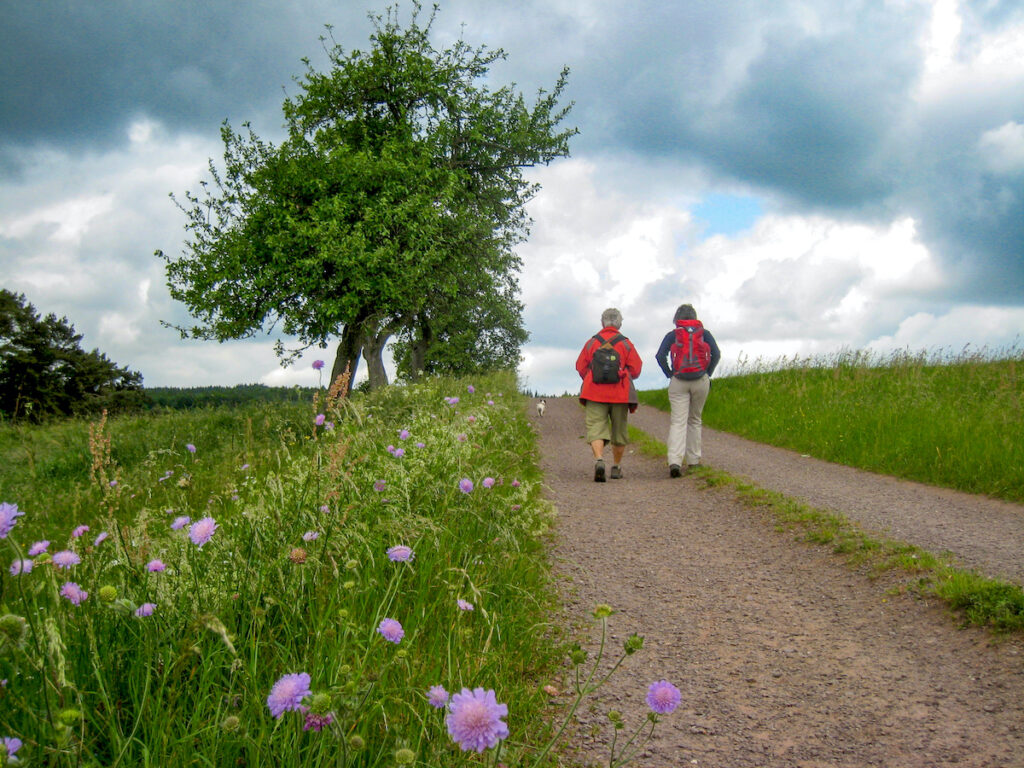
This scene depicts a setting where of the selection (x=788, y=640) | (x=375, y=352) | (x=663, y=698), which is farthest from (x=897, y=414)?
(x=375, y=352)

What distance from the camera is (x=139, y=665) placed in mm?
2236

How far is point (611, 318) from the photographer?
10328 mm

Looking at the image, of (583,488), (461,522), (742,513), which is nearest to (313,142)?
(583,488)

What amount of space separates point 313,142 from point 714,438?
48.4ft

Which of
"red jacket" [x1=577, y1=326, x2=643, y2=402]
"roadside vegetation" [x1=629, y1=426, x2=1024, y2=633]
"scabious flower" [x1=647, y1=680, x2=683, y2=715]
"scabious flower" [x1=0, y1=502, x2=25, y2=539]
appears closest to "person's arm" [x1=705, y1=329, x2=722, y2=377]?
"red jacket" [x1=577, y1=326, x2=643, y2=402]

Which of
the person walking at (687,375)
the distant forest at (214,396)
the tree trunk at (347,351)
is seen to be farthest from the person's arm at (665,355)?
the tree trunk at (347,351)

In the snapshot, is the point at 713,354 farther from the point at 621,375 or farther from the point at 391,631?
the point at 391,631

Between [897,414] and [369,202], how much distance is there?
14498 mm

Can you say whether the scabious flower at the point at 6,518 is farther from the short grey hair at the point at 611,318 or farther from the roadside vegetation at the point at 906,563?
the short grey hair at the point at 611,318

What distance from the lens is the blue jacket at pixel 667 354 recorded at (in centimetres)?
1028

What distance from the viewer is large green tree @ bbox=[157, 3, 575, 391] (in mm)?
19922

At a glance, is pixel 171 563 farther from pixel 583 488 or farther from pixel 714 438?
pixel 714 438

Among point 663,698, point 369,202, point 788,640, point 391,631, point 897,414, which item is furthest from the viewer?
point 369,202

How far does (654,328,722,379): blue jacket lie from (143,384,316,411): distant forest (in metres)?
10.2
